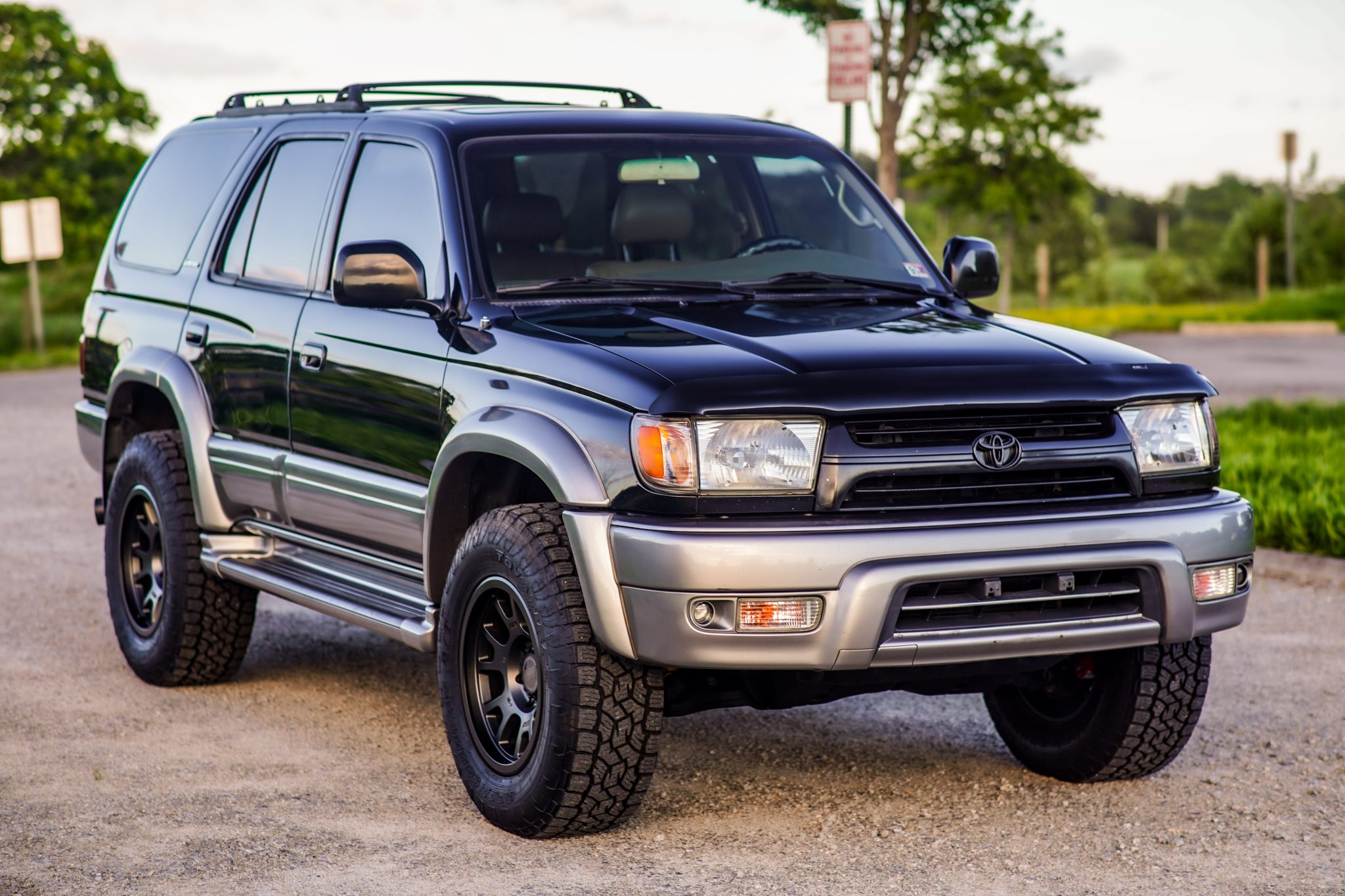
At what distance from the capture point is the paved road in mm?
A: 15906

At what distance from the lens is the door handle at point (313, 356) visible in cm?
551

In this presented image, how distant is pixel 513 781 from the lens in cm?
459

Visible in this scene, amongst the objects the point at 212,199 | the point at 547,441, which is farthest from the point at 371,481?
the point at 212,199

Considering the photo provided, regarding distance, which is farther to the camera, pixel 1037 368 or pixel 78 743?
pixel 78 743

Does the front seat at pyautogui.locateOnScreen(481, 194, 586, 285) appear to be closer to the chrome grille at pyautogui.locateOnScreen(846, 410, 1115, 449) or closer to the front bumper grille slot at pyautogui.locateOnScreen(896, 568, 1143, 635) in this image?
the chrome grille at pyautogui.locateOnScreen(846, 410, 1115, 449)

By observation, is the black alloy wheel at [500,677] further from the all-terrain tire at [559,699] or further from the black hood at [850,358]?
the black hood at [850,358]

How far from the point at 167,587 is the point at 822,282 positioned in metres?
2.64

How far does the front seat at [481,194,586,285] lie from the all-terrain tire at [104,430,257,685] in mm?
1741

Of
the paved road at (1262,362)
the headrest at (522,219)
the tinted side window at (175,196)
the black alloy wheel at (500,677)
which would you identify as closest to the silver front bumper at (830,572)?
the black alloy wheel at (500,677)

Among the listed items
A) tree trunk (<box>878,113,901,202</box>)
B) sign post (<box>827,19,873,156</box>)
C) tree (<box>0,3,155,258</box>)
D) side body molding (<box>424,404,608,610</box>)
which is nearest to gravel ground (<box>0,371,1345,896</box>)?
side body molding (<box>424,404,608,610</box>)

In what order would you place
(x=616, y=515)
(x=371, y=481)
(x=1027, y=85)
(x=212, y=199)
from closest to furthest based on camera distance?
(x=616, y=515)
(x=371, y=481)
(x=212, y=199)
(x=1027, y=85)

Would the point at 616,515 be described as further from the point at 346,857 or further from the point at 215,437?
the point at 215,437

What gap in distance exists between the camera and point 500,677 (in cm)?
475

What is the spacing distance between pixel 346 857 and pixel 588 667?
2.58 ft
